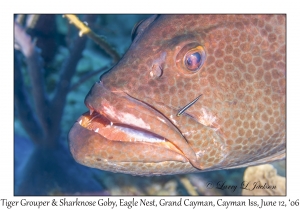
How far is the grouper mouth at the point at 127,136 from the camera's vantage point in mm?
2088

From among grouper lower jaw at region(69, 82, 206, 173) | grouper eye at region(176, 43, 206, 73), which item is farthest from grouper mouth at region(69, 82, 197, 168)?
grouper eye at region(176, 43, 206, 73)

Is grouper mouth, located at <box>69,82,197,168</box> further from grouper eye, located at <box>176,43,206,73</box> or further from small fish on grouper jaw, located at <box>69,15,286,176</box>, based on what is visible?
grouper eye, located at <box>176,43,206,73</box>

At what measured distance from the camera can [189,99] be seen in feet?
7.52

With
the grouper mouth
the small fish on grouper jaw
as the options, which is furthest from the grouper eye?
the grouper mouth

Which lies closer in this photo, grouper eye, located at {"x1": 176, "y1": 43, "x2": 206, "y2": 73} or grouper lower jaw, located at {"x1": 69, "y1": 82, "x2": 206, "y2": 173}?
grouper lower jaw, located at {"x1": 69, "y1": 82, "x2": 206, "y2": 173}

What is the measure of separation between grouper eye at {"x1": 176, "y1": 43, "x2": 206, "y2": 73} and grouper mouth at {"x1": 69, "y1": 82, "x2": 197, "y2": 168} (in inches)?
17.9

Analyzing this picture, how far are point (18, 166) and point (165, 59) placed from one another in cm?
398

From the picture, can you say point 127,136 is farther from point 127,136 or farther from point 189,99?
point 189,99

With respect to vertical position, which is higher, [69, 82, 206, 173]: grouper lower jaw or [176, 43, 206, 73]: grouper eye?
[176, 43, 206, 73]: grouper eye

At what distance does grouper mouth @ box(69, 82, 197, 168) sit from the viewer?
2.09m

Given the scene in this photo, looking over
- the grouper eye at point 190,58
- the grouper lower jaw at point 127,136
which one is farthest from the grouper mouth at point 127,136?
the grouper eye at point 190,58
